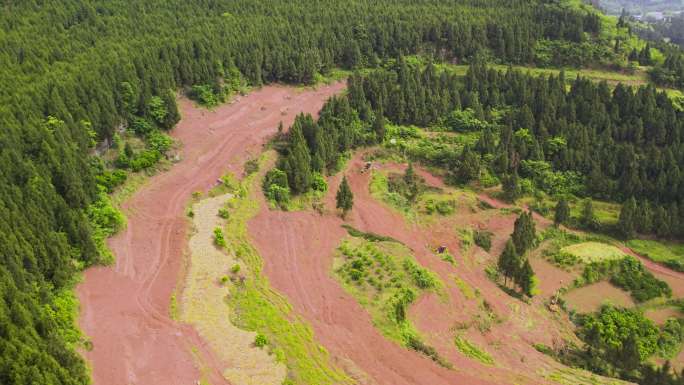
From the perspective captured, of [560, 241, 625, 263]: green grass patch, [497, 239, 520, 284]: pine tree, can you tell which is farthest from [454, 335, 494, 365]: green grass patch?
[560, 241, 625, 263]: green grass patch

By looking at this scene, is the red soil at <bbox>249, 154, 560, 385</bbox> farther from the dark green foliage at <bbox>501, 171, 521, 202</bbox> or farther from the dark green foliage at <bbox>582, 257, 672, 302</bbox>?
the dark green foliage at <bbox>501, 171, 521, 202</bbox>

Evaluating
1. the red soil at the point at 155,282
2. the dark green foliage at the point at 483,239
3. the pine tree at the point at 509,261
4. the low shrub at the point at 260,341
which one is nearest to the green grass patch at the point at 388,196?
the dark green foliage at the point at 483,239

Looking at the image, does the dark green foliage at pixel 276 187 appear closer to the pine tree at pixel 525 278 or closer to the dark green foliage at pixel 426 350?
the dark green foliage at pixel 426 350

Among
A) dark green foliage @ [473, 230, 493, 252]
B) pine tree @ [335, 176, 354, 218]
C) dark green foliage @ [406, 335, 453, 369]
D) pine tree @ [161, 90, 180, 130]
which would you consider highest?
pine tree @ [161, 90, 180, 130]

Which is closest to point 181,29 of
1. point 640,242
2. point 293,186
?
point 293,186

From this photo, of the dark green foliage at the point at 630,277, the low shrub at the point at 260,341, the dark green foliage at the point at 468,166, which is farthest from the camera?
the dark green foliage at the point at 468,166

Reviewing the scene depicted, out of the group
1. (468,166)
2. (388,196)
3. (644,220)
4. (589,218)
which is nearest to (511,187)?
(468,166)

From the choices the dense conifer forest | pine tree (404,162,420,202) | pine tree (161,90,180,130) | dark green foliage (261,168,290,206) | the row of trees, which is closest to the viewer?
the dense conifer forest
